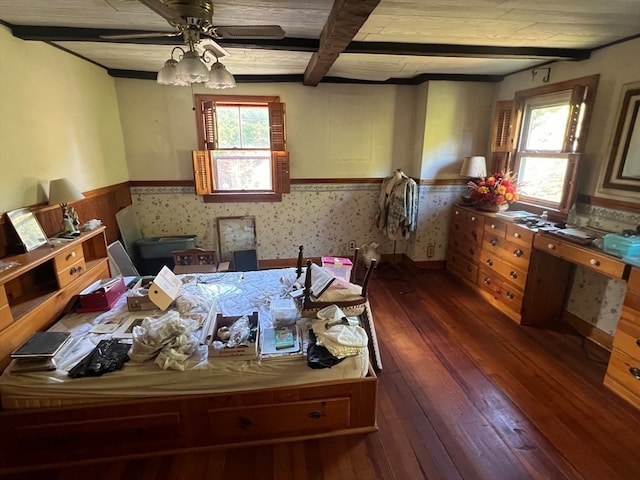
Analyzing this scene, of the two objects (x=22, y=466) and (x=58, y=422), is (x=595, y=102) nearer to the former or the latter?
(x=58, y=422)

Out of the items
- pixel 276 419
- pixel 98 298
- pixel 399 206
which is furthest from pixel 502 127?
pixel 98 298

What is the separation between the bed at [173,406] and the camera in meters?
1.65

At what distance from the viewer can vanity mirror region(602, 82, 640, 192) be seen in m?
2.51

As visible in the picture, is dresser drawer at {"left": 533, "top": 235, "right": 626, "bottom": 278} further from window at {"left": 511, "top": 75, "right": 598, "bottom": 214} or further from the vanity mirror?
the vanity mirror

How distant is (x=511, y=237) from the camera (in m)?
3.15

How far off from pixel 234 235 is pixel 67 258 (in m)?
2.12

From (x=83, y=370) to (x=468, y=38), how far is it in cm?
335

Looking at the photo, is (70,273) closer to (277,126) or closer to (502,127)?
(277,126)

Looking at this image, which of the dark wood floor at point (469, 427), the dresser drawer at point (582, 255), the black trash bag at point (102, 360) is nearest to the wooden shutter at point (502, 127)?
the dresser drawer at point (582, 255)

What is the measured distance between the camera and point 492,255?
3436 millimetres

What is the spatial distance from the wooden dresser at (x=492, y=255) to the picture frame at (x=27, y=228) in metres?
3.84

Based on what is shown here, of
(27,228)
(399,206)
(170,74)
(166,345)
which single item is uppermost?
(170,74)

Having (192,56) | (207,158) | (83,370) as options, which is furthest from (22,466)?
(207,158)

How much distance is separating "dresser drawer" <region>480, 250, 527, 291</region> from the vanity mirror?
99 cm
